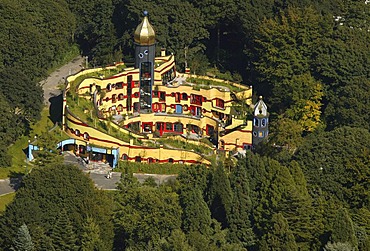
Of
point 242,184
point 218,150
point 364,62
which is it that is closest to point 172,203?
point 242,184

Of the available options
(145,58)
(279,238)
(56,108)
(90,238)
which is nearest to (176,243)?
(90,238)

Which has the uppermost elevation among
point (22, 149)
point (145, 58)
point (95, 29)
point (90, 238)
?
point (95, 29)

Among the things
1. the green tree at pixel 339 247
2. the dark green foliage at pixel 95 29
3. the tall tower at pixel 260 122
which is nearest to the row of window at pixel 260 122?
the tall tower at pixel 260 122

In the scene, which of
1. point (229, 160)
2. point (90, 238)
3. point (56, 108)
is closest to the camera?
point (90, 238)

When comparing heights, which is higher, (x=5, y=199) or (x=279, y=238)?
Result: (x=5, y=199)

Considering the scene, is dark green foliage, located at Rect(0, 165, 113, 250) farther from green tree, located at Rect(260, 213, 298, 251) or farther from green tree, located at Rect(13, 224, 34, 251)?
green tree, located at Rect(260, 213, 298, 251)

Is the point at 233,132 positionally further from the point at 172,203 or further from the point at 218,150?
the point at 172,203

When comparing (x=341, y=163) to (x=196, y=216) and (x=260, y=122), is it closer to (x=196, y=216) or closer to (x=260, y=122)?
(x=196, y=216)

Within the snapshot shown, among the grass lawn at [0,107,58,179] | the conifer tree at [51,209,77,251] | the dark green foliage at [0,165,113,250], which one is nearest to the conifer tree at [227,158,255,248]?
the dark green foliage at [0,165,113,250]
